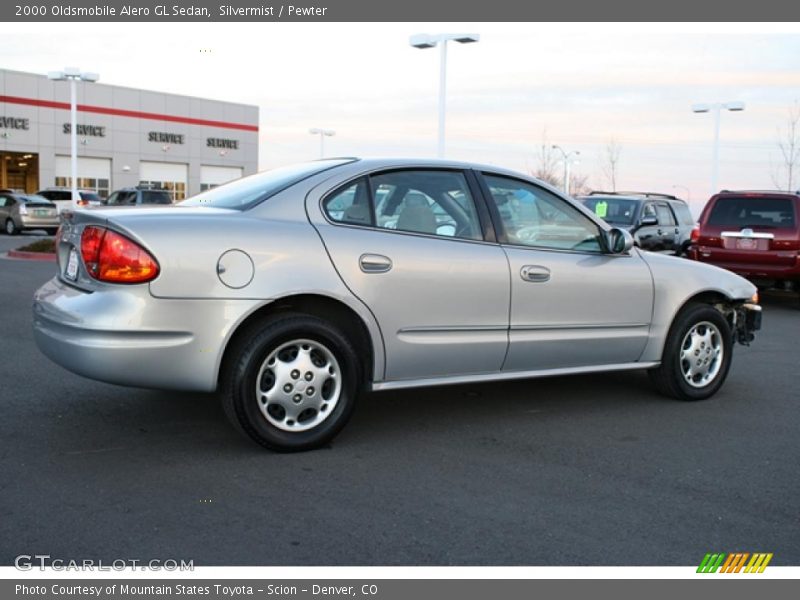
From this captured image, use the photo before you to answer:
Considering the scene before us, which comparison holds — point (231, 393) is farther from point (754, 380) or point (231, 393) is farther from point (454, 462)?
point (754, 380)

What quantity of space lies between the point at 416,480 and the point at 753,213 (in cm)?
993

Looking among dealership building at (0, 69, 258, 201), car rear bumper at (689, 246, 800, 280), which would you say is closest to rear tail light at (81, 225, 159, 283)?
car rear bumper at (689, 246, 800, 280)

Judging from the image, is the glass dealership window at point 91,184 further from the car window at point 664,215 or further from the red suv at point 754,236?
the red suv at point 754,236

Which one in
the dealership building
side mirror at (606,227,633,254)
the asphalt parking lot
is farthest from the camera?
the dealership building

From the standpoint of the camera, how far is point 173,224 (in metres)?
4.43

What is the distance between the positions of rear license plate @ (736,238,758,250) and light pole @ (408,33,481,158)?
30.8 ft

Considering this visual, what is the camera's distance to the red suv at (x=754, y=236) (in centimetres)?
1205

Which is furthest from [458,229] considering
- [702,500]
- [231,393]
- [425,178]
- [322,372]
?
[702,500]

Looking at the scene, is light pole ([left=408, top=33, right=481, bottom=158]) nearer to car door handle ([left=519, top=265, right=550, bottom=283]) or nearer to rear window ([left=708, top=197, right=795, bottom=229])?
rear window ([left=708, top=197, right=795, bottom=229])

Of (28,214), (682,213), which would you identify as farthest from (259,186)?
(28,214)

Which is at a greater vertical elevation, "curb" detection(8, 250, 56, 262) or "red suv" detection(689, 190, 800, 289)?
"red suv" detection(689, 190, 800, 289)

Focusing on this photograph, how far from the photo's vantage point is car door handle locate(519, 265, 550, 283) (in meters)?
5.40

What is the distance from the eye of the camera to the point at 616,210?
629 inches

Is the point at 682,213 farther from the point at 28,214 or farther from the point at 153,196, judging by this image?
the point at 28,214
